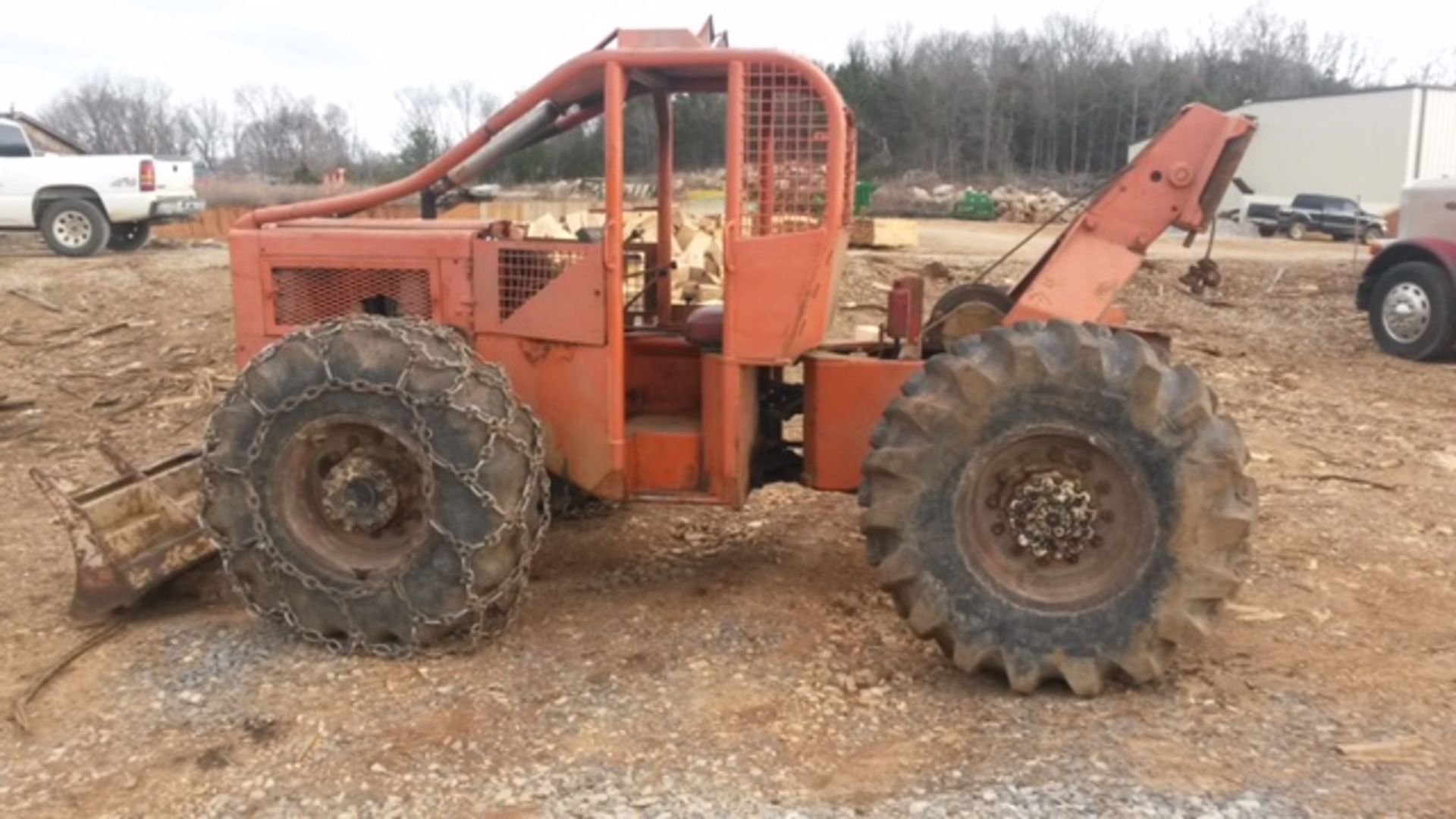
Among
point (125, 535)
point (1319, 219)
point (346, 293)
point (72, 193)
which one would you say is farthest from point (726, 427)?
point (1319, 219)

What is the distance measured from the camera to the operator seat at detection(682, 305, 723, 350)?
5.44 meters

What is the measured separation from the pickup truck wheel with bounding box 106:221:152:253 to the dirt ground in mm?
10855

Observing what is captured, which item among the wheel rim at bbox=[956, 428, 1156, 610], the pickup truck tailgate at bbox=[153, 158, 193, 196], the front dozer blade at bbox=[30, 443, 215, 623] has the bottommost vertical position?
the front dozer blade at bbox=[30, 443, 215, 623]

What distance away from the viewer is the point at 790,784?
389cm

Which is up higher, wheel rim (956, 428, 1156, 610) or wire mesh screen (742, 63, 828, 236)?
wire mesh screen (742, 63, 828, 236)

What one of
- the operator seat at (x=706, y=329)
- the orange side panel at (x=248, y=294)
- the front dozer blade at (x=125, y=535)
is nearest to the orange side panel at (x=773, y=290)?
the operator seat at (x=706, y=329)

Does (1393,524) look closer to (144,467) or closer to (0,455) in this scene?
(144,467)

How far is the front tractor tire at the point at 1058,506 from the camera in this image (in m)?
4.34

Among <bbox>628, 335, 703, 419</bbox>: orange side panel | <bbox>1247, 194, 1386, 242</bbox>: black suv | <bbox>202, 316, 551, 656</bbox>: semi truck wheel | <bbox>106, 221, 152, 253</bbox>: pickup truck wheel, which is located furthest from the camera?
<bbox>1247, 194, 1386, 242</bbox>: black suv

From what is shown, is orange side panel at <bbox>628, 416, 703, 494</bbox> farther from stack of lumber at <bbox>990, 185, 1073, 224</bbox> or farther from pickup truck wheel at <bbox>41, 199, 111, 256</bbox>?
stack of lumber at <bbox>990, 185, 1073, 224</bbox>

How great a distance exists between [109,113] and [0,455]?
67.9 m

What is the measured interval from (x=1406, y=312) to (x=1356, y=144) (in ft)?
111

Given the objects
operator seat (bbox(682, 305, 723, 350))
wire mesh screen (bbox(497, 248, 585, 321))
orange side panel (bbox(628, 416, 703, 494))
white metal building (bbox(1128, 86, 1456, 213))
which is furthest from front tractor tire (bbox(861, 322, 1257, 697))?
white metal building (bbox(1128, 86, 1456, 213))

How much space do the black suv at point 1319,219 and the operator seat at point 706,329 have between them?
101 ft
